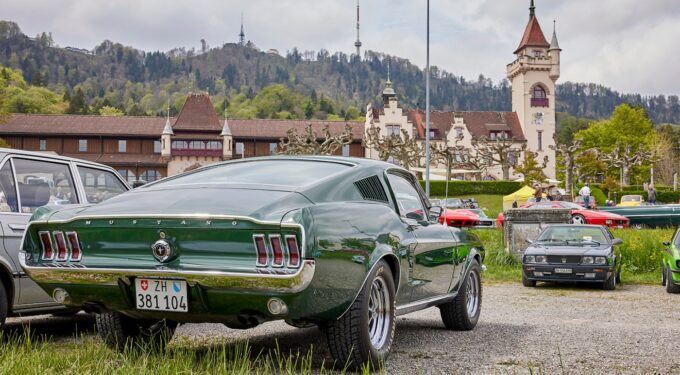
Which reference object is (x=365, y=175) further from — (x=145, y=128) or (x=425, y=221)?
(x=145, y=128)

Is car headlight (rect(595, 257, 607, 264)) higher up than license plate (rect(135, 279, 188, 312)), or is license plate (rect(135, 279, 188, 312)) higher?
license plate (rect(135, 279, 188, 312))

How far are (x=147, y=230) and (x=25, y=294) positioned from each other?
8.56 ft

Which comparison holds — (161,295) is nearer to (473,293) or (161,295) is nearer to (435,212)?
(435,212)

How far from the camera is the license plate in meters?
4.96

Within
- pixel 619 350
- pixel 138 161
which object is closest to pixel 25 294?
pixel 619 350

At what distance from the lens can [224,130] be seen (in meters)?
89.1

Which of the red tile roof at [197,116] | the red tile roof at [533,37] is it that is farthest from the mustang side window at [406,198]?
the red tile roof at [533,37]

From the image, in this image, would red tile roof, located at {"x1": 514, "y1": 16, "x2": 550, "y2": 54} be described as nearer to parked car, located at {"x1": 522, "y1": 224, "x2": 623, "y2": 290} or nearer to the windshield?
the windshield

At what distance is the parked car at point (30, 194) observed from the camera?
6906mm

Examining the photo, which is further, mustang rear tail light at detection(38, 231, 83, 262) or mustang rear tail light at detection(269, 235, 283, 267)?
mustang rear tail light at detection(38, 231, 83, 262)

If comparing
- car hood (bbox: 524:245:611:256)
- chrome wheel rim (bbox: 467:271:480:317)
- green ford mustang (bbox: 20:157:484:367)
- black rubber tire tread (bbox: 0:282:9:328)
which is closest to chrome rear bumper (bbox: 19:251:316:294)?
green ford mustang (bbox: 20:157:484:367)

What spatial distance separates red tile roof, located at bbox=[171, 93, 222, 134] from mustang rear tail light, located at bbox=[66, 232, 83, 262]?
85.7m

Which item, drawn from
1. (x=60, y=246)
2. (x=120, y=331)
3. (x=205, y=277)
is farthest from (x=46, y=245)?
(x=205, y=277)

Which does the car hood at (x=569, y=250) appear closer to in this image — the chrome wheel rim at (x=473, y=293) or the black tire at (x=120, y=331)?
the chrome wheel rim at (x=473, y=293)
